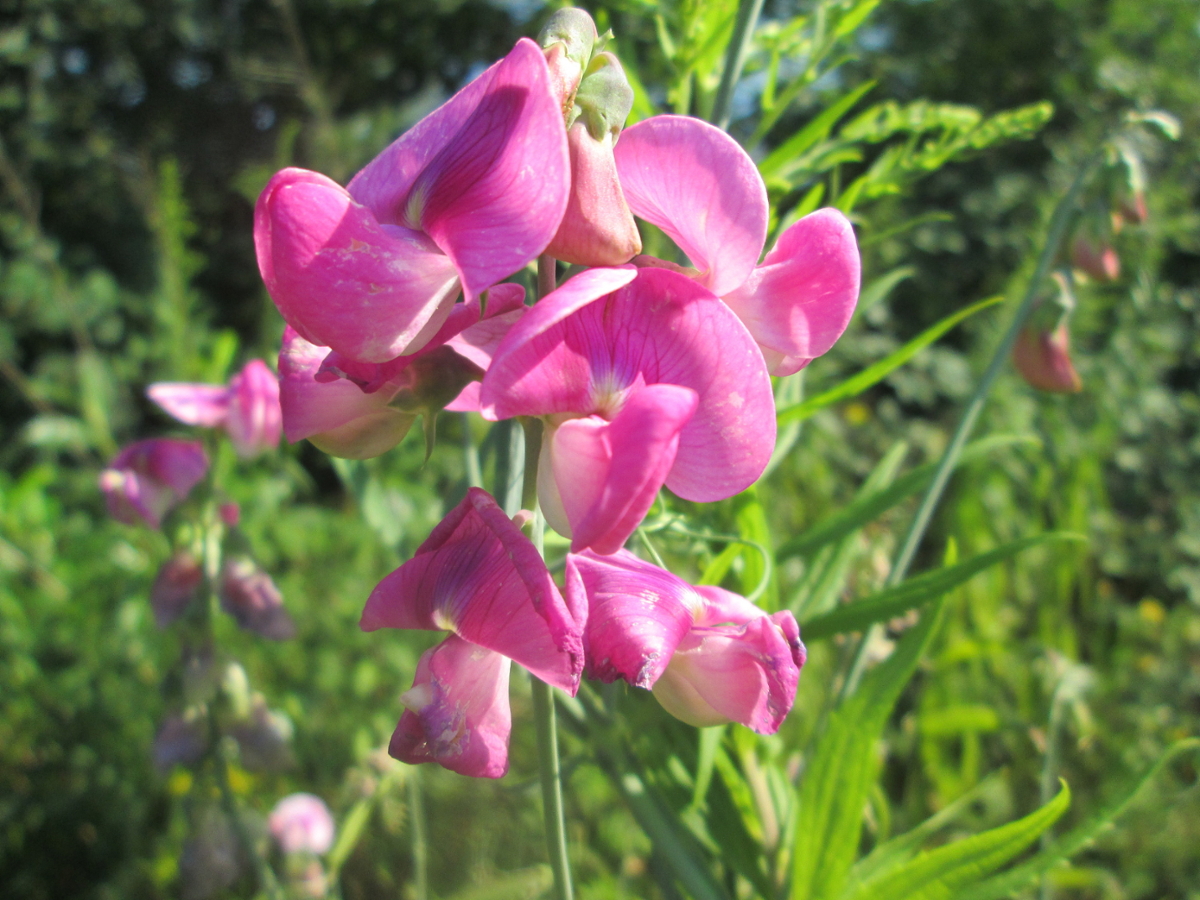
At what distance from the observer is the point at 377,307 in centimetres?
36

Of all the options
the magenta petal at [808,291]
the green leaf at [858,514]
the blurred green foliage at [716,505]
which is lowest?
the blurred green foliage at [716,505]

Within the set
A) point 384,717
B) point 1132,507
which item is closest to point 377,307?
point 384,717

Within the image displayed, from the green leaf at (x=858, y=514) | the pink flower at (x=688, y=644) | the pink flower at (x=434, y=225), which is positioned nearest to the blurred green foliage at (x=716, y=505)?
the green leaf at (x=858, y=514)

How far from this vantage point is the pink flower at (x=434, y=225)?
346 mm

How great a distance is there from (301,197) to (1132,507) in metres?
3.08

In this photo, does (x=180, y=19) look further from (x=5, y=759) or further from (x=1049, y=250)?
(x=1049, y=250)

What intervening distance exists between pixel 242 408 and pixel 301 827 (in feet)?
1.83

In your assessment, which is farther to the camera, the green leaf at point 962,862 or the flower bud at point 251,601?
the flower bud at point 251,601

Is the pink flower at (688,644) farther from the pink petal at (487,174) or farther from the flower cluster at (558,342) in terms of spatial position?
the pink petal at (487,174)

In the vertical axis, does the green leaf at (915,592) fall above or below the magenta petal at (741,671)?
below

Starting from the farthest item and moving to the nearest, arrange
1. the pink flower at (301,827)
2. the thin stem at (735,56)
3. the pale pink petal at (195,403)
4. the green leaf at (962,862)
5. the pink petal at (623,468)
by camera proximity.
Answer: the pink flower at (301,827)
the pale pink petal at (195,403)
the thin stem at (735,56)
the green leaf at (962,862)
the pink petal at (623,468)

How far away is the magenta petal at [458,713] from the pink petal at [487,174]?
175 mm

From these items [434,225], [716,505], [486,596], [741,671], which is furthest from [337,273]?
[716,505]

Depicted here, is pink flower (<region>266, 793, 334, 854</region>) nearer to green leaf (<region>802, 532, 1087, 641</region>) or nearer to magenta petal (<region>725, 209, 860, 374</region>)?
green leaf (<region>802, 532, 1087, 641</region>)
